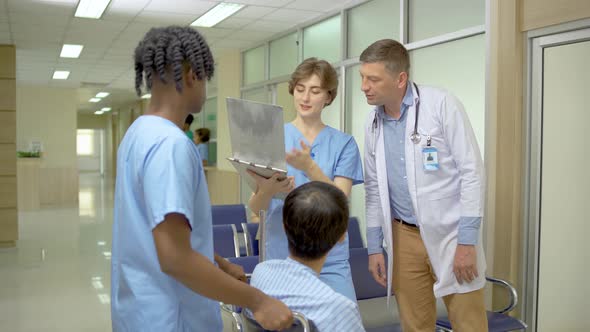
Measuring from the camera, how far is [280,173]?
1848mm

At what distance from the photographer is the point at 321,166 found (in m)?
2.30

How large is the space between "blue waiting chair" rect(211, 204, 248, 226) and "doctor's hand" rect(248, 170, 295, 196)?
280 cm

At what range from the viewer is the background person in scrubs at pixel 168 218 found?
118cm

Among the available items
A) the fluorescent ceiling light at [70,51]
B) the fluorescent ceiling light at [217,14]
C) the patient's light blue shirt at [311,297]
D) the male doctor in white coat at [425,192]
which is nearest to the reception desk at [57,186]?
the fluorescent ceiling light at [70,51]

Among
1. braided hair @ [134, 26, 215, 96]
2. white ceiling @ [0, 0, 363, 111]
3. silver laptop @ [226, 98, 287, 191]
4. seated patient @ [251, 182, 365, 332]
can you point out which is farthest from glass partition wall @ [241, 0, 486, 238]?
braided hair @ [134, 26, 215, 96]

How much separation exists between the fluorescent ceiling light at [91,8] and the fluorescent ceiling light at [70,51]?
2314 millimetres

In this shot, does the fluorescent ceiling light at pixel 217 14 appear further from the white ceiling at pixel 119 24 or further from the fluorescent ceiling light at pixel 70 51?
the fluorescent ceiling light at pixel 70 51

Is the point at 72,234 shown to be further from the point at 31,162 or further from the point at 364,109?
the point at 364,109

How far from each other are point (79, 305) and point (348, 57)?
3778mm

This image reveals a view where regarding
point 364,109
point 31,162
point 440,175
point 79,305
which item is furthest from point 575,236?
point 31,162

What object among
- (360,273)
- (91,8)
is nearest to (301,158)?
(360,273)

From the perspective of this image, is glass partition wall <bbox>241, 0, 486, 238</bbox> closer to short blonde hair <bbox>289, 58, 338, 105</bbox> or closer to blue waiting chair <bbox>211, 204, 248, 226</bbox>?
blue waiting chair <bbox>211, 204, 248, 226</bbox>

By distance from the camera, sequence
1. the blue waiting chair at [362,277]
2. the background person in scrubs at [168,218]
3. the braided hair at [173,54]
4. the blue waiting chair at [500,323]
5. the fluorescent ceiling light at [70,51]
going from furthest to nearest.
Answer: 1. the fluorescent ceiling light at [70,51]
2. the blue waiting chair at [362,277]
3. the blue waiting chair at [500,323]
4. the braided hair at [173,54]
5. the background person in scrubs at [168,218]

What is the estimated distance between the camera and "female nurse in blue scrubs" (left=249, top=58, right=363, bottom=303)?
215cm
